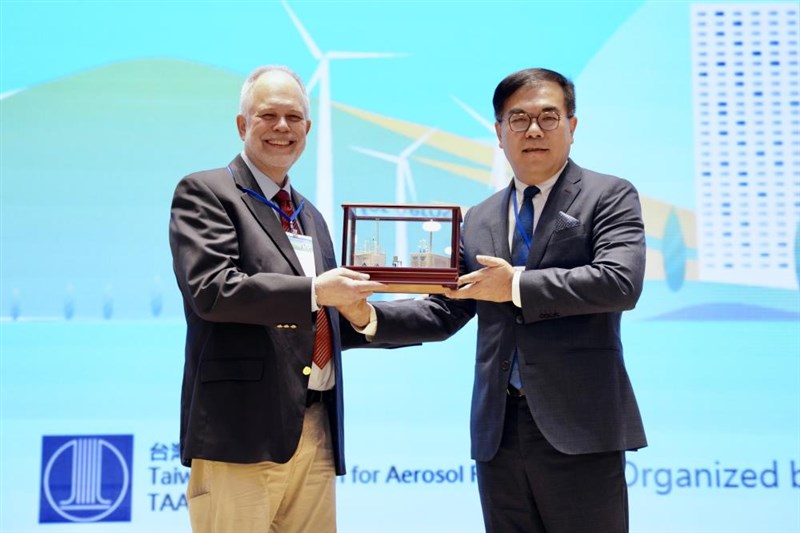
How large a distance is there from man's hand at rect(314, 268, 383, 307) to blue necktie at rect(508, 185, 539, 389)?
0.52 meters

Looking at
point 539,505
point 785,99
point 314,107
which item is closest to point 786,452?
point 785,99

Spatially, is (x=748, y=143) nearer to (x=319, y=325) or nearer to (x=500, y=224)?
(x=500, y=224)

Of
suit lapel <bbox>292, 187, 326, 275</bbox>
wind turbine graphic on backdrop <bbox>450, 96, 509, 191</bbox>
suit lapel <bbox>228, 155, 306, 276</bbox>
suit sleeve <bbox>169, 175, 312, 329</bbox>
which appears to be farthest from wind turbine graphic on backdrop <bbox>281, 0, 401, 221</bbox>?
suit sleeve <bbox>169, 175, 312, 329</bbox>

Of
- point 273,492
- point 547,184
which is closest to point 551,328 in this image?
point 547,184

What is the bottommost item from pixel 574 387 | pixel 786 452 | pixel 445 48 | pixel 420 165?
pixel 786 452

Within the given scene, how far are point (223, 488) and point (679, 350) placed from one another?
2.62m

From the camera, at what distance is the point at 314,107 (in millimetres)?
4258

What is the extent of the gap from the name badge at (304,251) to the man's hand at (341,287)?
0.77 feet

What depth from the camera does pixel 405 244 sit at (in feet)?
8.44

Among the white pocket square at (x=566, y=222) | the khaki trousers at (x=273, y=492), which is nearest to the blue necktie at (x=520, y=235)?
the white pocket square at (x=566, y=222)

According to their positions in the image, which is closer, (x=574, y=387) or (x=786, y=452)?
(x=574, y=387)

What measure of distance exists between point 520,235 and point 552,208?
13 cm

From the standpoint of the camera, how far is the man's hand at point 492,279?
245 centimetres

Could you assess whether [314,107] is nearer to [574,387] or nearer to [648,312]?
[648,312]
